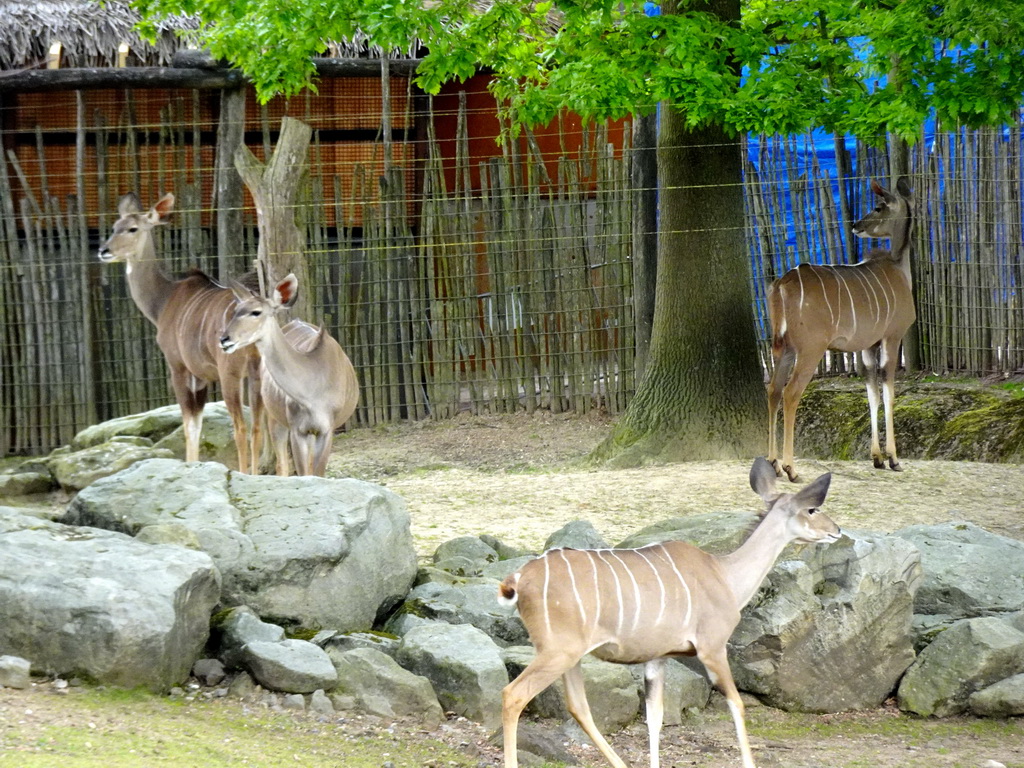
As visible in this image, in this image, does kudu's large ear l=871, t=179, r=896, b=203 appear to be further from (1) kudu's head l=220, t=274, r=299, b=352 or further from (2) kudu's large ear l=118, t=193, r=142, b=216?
(2) kudu's large ear l=118, t=193, r=142, b=216

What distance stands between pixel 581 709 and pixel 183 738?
107 centimetres

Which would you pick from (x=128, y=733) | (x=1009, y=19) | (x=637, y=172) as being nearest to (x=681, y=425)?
(x=637, y=172)

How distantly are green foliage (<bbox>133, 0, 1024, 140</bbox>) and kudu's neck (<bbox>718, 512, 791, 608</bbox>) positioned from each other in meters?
2.59

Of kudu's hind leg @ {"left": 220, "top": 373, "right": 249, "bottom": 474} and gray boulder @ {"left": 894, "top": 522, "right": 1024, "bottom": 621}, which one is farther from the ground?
kudu's hind leg @ {"left": 220, "top": 373, "right": 249, "bottom": 474}

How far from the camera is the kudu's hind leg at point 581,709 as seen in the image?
380cm

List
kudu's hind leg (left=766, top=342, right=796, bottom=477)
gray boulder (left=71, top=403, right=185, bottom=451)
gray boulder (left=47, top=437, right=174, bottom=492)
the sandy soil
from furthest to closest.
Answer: gray boulder (left=71, top=403, right=185, bottom=451)
gray boulder (left=47, top=437, right=174, bottom=492)
kudu's hind leg (left=766, top=342, right=796, bottom=477)
the sandy soil

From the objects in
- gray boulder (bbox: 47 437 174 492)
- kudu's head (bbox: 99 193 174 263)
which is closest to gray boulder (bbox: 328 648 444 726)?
gray boulder (bbox: 47 437 174 492)

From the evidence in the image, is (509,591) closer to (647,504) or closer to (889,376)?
(647,504)

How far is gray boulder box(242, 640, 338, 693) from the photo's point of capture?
13.6ft

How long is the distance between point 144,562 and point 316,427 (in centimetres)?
235

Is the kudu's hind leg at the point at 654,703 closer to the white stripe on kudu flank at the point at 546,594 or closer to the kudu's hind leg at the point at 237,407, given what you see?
the white stripe on kudu flank at the point at 546,594

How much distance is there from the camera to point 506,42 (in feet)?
25.3

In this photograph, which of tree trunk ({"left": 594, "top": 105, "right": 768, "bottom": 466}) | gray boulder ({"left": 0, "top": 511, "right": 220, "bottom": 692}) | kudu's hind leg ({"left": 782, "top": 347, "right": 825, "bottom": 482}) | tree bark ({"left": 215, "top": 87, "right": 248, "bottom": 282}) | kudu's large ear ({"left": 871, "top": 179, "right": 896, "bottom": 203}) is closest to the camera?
gray boulder ({"left": 0, "top": 511, "right": 220, "bottom": 692})

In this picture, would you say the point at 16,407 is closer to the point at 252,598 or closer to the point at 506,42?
the point at 506,42
